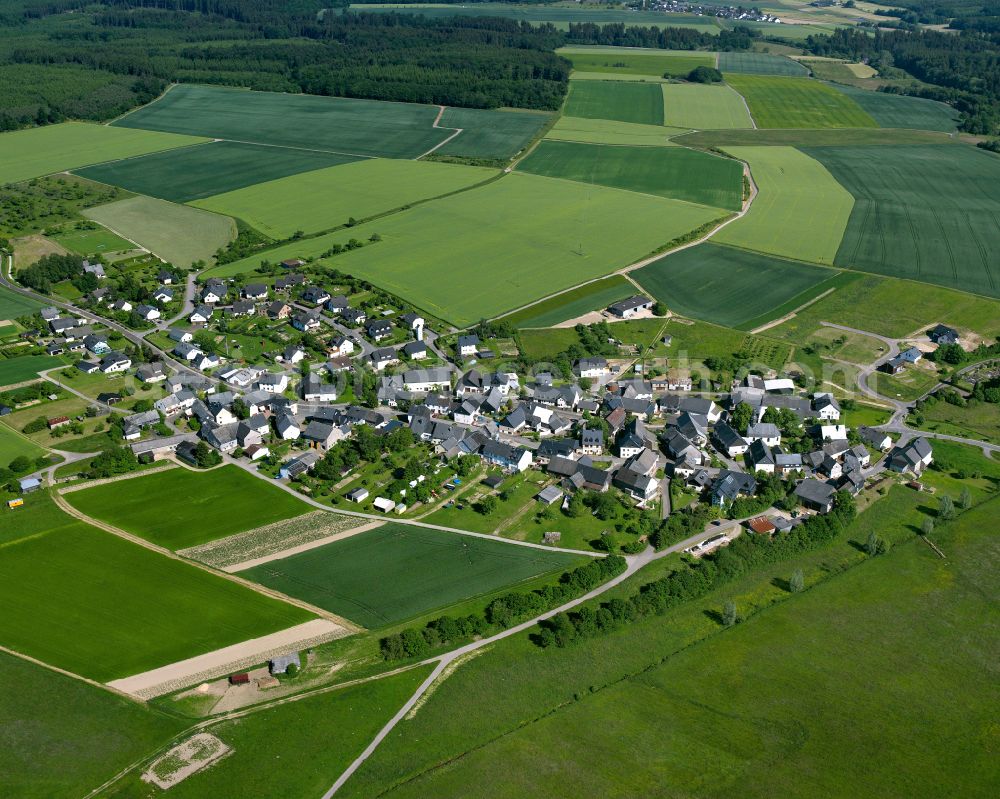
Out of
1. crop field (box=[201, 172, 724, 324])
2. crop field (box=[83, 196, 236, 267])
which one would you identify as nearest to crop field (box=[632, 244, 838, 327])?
crop field (box=[201, 172, 724, 324])

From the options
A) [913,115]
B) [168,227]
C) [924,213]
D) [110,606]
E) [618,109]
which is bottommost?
[110,606]

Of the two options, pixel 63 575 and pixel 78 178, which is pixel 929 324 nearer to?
pixel 63 575

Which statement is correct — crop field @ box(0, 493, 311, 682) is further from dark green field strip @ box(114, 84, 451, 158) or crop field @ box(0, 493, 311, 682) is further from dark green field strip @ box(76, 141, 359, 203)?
dark green field strip @ box(114, 84, 451, 158)

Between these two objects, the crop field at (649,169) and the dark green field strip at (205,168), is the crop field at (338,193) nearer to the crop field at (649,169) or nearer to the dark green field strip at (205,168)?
the dark green field strip at (205,168)

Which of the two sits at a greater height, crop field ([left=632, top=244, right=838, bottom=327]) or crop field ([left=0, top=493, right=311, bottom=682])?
crop field ([left=632, top=244, right=838, bottom=327])

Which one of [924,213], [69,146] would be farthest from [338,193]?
[924,213]

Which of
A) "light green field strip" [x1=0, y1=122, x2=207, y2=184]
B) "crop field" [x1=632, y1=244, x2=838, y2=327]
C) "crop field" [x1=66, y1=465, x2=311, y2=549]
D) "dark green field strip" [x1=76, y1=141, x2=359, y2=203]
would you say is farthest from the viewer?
"light green field strip" [x1=0, y1=122, x2=207, y2=184]

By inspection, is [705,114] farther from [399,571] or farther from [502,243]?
[399,571]

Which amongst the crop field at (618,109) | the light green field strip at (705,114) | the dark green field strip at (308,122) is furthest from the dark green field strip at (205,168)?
the light green field strip at (705,114)
